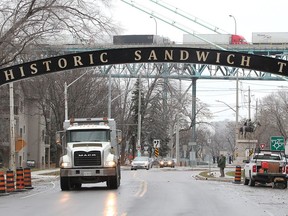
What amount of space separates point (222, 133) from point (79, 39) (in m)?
169

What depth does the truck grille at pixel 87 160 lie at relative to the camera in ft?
86.5

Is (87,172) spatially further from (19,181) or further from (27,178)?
(27,178)

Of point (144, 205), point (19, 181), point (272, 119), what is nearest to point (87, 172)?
point (19, 181)

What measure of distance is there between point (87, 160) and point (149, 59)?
6.76 m

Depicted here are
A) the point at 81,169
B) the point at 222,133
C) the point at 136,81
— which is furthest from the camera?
the point at 222,133

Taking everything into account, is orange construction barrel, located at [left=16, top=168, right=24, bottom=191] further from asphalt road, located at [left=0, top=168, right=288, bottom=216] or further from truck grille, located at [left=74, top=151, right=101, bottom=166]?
asphalt road, located at [left=0, top=168, right=288, bottom=216]

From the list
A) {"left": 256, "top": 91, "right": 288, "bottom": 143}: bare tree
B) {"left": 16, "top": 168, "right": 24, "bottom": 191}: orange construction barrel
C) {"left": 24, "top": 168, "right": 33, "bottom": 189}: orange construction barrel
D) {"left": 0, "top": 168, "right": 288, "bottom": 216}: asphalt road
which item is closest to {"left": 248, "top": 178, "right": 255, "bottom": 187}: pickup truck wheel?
{"left": 0, "top": 168, "right": 288, "bottom": 216}: asphalt road

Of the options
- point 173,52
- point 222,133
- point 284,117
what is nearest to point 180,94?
point 284,117

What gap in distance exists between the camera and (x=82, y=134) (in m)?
27.2

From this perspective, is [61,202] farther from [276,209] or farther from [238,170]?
[238,170]

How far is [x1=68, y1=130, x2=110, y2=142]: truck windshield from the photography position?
27.1m

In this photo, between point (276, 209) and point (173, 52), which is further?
point (173, 52)

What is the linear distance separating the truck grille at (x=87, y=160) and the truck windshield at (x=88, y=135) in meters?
0.88

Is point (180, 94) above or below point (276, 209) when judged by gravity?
above
